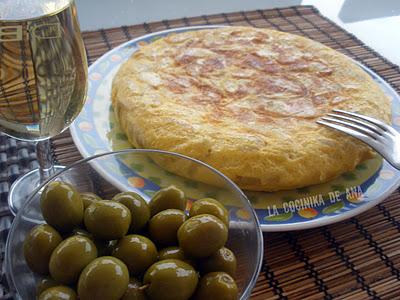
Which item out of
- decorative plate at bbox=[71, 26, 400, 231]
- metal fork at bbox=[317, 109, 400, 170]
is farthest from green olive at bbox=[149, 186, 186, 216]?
metal fork at bbox=[317, 109, 400, 170]

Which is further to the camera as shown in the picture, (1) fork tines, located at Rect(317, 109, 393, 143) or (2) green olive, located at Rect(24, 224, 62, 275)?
(1) fork tines, located at Rect(317, 109, 393, 143)

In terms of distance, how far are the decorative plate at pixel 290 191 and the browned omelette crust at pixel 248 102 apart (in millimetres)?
29

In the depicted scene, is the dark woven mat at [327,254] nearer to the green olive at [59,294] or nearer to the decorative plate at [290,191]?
the decorative plate at [290,191]

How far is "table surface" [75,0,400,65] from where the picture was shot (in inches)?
76.6

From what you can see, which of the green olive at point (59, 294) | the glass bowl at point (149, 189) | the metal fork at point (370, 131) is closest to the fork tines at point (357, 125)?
the metal fork at point (370, 131)

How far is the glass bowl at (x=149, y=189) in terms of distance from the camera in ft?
2.43

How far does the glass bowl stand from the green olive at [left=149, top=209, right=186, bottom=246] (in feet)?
0.31

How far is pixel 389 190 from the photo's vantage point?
3.53ft

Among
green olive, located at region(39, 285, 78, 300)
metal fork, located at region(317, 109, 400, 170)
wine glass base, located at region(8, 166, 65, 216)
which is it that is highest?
→ green olive, located at region(39, 285, 78, 300)

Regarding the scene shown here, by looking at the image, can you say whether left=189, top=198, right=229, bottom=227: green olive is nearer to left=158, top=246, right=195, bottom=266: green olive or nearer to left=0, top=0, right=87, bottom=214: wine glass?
left=158, top=246, right=195, bottom=266: green olive

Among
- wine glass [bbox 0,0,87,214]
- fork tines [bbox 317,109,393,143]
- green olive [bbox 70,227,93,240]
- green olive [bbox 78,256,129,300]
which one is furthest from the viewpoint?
fork tines [bbox 317,109,393,143]

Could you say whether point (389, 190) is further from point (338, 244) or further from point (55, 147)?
point (55, 147)

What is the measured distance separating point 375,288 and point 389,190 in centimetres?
23

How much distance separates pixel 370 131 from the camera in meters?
1.12
